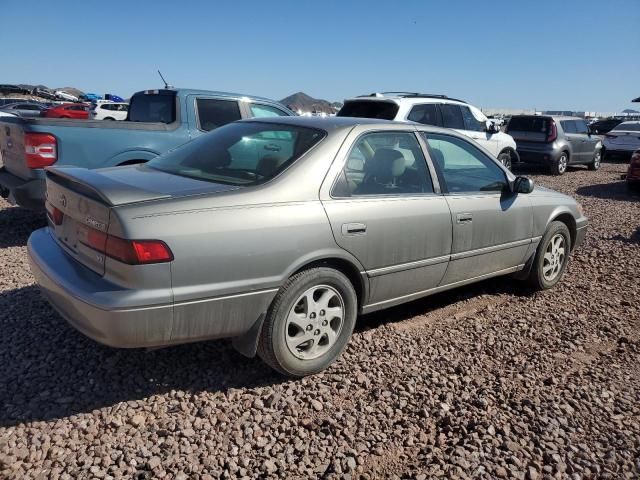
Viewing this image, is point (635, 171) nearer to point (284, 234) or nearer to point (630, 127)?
point (630, 127)

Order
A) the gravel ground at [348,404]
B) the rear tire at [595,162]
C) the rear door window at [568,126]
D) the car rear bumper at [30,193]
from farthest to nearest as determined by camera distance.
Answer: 1. the rear tire at [595,162]
2. the rear door window at [568,126]
3. the car rear bumper at [30,193]
4. the gravel ground at [348,404]

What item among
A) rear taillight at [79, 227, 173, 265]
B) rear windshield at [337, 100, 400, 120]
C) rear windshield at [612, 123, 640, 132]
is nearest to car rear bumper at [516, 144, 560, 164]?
rear windshield at [612, 123, 640, 132]

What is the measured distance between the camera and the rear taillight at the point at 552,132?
14000 mm

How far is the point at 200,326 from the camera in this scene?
2.71 metres

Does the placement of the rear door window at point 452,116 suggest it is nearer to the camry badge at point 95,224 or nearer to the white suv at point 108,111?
the camry badge at point 95,224

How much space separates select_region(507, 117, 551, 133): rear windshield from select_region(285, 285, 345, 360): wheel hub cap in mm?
12857

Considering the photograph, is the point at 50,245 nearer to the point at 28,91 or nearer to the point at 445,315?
the point at 445,315

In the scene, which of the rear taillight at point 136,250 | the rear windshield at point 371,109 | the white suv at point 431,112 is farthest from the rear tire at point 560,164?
the rear taillight at point 136,250

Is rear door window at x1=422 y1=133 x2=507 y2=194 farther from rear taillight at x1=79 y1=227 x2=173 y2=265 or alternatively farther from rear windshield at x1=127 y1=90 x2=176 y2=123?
rear windshield at x1=127 y1=90 x2=176 y2=123

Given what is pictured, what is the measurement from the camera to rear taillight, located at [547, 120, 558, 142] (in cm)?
1400

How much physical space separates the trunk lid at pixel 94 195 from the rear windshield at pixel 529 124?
13.2 meters

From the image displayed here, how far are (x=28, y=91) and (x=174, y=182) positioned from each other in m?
50.4

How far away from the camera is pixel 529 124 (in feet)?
47.5

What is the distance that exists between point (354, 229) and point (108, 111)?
74.1 ft
